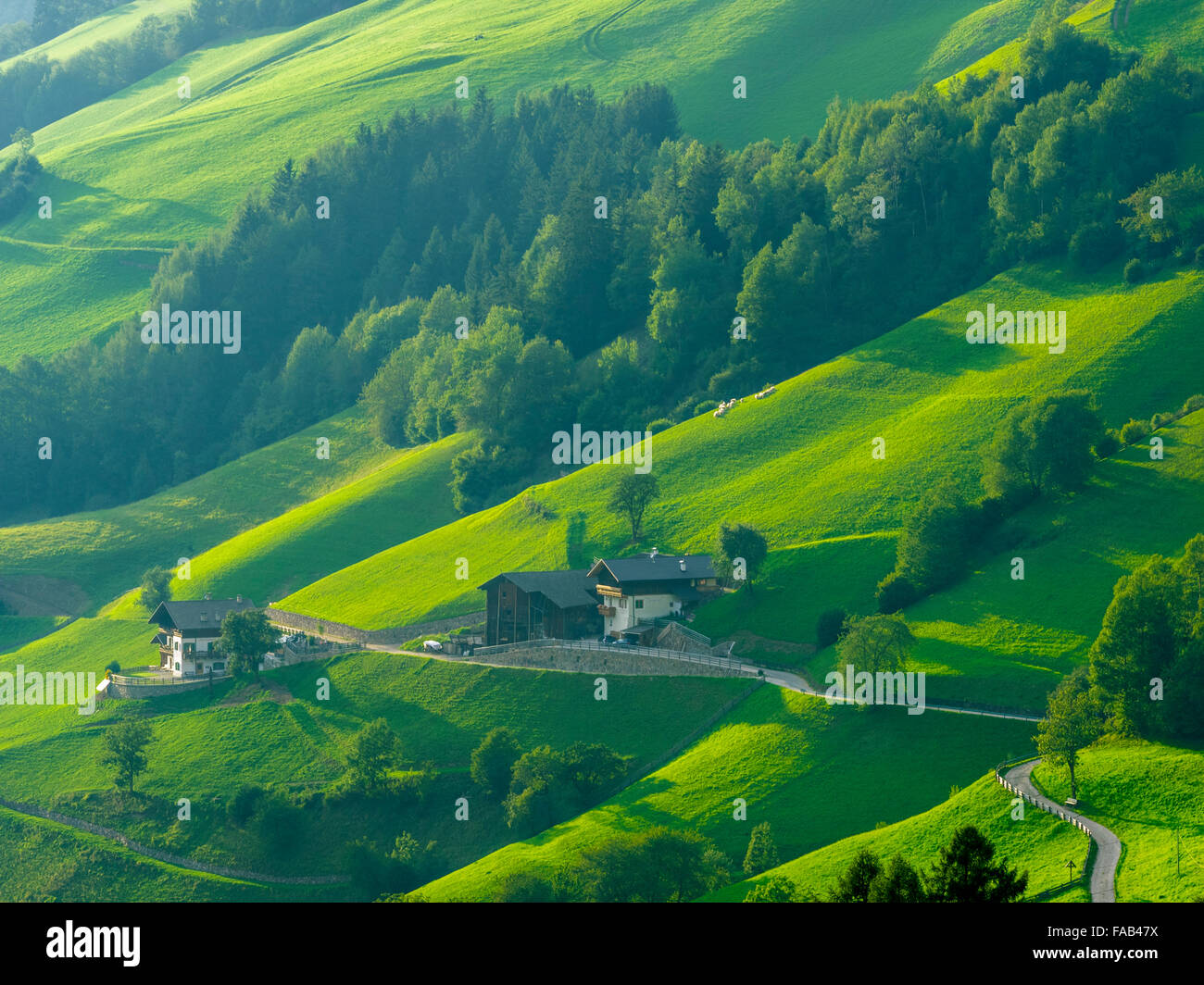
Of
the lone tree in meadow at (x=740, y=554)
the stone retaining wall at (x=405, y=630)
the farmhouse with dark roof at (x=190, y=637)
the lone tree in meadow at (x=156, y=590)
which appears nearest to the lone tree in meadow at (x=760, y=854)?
the lone tree in meadow at (x=740, y=554)

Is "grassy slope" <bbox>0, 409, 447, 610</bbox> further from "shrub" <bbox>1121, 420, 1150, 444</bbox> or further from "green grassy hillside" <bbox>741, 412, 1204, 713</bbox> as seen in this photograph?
"shrub" <bbox>1121, 420, 1150, 444</bbox>

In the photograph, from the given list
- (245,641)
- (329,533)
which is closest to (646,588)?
(245,641)

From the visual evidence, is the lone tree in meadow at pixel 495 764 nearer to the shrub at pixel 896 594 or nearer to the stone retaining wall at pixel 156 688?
the shrub at pixel 896 594

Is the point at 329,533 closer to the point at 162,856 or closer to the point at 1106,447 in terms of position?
the point at 162,856

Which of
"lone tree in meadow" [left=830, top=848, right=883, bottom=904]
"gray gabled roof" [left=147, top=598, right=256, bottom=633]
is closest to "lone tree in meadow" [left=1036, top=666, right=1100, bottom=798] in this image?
"lone tree in meadow" [left=830, top=848, right=883, bottom=904]

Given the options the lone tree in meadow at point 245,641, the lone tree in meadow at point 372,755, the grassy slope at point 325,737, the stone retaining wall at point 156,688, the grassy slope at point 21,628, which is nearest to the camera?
the grassy slope at point 325,737

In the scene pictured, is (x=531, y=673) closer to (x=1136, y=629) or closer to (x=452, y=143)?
(x=1136, y=629)

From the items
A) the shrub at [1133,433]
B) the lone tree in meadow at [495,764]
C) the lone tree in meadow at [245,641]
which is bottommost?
the lone tree in meadow at [495,764]
